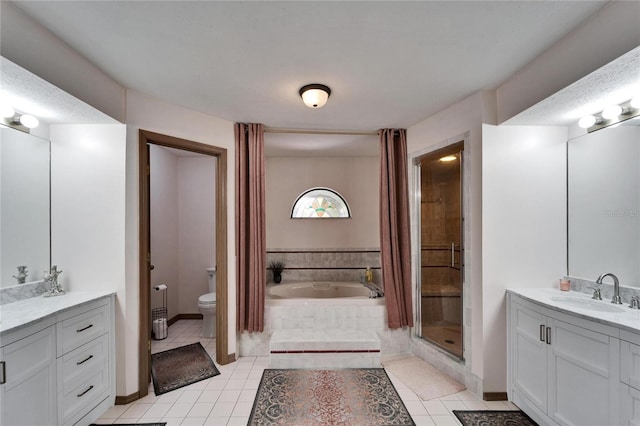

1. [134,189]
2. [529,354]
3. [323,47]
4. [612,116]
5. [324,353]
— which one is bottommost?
[324,353]

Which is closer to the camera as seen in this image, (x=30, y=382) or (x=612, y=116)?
(x=30, y=382)

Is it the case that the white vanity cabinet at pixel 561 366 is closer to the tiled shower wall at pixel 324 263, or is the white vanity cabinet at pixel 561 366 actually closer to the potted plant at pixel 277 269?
the tiled shower wall at pixel 324 263

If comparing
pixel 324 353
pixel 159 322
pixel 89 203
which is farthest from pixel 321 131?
pixel 159 322

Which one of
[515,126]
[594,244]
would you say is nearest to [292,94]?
[515,126]

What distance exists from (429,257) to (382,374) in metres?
1.33

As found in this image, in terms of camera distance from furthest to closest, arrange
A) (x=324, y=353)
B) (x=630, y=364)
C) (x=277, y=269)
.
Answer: (x=277, y=269), (x=324, y=353), (x=630, y=364)

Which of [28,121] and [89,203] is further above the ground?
[28,121]

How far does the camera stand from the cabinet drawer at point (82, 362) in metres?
1.81

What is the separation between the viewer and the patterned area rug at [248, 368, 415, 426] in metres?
2.04

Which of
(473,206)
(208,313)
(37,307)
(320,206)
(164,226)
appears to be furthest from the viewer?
(320,206)

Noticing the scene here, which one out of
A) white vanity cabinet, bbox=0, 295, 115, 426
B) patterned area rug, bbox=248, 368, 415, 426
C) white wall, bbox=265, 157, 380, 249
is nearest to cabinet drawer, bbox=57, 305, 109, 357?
white vanity cabinet, bbox=0, 295, 115, 426

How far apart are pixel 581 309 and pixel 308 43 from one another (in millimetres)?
2414

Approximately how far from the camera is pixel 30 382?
159cm

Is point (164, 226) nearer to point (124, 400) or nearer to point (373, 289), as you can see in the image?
point (124, 400)
